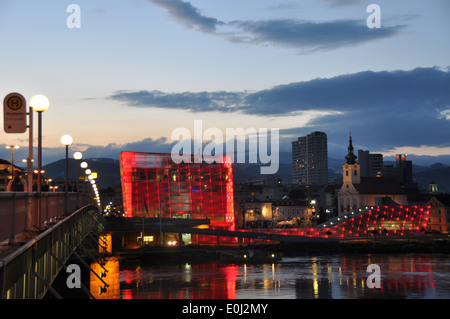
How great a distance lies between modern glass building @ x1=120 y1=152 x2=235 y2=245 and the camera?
115812 mm

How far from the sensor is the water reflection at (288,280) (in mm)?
54500

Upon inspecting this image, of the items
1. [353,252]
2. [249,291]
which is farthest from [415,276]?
[353,252]

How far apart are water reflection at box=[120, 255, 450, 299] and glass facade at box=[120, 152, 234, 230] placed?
3198cm

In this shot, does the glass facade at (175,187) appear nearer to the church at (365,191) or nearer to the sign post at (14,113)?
the church at (365,191)

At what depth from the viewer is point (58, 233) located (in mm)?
21125

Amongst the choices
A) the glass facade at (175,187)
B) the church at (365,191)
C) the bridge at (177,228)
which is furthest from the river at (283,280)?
the church at (365,191)

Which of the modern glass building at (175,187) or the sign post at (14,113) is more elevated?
the sign post at (14,113)

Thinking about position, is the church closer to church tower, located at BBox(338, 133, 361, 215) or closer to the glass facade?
church tower, located at BBox(338, 133, 361, 215)

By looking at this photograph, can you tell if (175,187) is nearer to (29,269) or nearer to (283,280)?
(283,280)

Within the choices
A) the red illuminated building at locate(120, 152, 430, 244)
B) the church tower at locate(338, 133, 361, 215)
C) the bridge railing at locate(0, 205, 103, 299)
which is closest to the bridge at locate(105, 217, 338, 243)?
the red illuminated building at locate(120, 152, 430, 244)

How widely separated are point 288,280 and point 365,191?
9864 cm

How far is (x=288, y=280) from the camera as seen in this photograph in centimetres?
6481

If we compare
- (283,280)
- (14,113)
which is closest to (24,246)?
(14,113)
